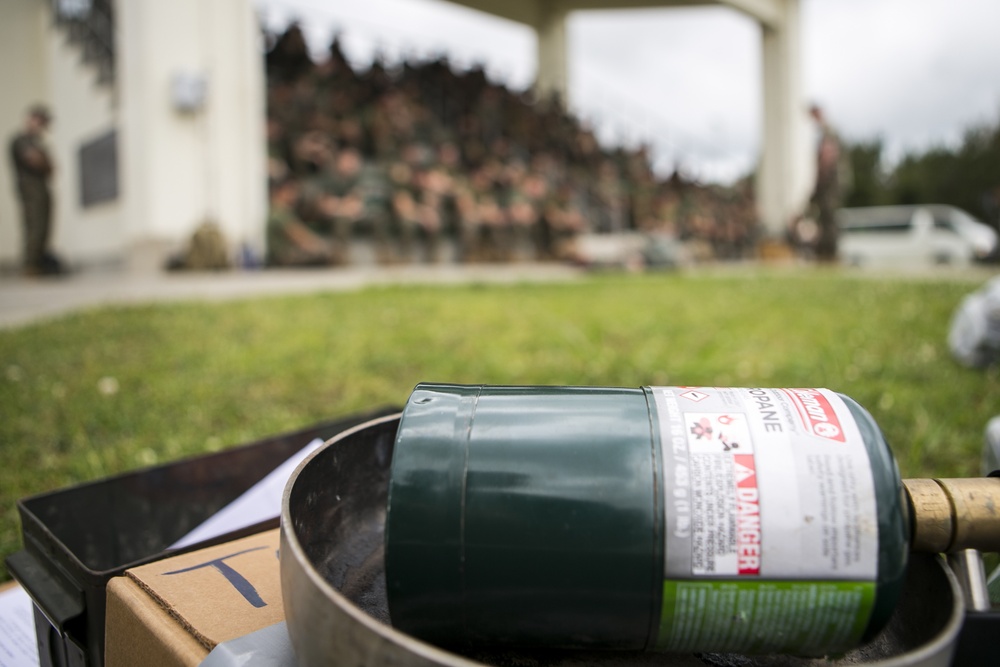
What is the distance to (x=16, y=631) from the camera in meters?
1.04

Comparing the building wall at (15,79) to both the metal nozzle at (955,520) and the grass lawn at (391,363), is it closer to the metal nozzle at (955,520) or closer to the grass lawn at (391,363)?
the grass lawn at (391,363)

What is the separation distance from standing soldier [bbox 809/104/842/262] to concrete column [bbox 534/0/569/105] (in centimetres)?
672

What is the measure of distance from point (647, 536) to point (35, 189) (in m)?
Result: 10.00

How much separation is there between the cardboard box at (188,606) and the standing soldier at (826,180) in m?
10.8

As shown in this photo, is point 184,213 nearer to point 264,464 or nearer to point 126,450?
point 126,450

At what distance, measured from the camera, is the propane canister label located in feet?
1.66

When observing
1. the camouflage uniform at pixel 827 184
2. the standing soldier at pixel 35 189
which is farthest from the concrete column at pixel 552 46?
the standing soldier at pixel 35 189

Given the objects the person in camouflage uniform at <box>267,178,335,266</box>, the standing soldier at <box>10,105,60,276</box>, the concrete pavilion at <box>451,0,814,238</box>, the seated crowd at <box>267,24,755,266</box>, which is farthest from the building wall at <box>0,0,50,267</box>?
the concrete pavilion at <box>451,0,814,238</box>

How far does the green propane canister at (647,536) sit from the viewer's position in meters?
0.51

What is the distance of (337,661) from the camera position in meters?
0.48

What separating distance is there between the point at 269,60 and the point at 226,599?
12.0 m

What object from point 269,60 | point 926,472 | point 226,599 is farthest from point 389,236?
point 226,599

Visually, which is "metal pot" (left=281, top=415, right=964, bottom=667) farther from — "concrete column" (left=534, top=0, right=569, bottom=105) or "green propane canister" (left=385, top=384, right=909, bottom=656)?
"concrete column" (left=534, top=0, right=569, bottom=105)

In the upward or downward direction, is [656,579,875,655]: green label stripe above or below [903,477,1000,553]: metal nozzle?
below
